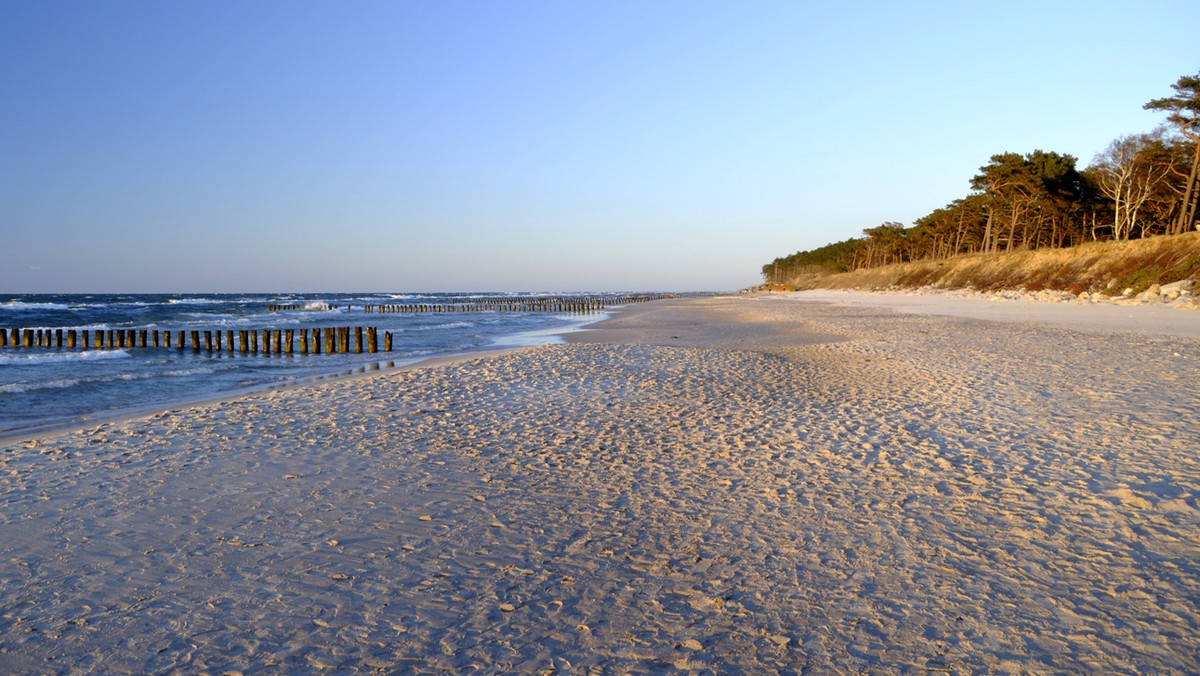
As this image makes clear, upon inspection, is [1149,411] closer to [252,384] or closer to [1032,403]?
[1032,403]

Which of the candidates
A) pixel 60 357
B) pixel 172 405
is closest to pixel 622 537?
pixel 172 405

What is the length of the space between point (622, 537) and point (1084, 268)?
43740 mm

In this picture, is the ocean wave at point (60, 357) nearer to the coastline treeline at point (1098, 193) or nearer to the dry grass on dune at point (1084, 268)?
the dry grass on dune at point (1084, 268)

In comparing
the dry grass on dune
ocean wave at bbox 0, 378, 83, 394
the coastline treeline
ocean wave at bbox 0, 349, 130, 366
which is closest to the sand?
ocean wave at bbox 0, 378, 83, 394

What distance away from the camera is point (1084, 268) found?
125 ft

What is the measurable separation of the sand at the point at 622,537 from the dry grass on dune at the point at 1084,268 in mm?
27776

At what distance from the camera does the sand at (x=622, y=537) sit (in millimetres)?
3430

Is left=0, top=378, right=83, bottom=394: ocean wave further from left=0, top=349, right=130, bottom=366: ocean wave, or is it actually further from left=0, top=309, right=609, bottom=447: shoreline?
left=0, top=349, right=130, bottom=366: ocean wave

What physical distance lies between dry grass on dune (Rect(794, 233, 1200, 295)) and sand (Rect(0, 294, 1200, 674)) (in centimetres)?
2778

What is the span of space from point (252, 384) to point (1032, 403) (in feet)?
48.2

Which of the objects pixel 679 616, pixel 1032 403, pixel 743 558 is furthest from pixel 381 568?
pixel 1032 403

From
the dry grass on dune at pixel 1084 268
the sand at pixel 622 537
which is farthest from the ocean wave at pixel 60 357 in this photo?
the dry grass on dune at pixel 1084 268

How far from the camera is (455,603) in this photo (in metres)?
3.90

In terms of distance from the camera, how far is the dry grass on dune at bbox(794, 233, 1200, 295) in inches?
1209
